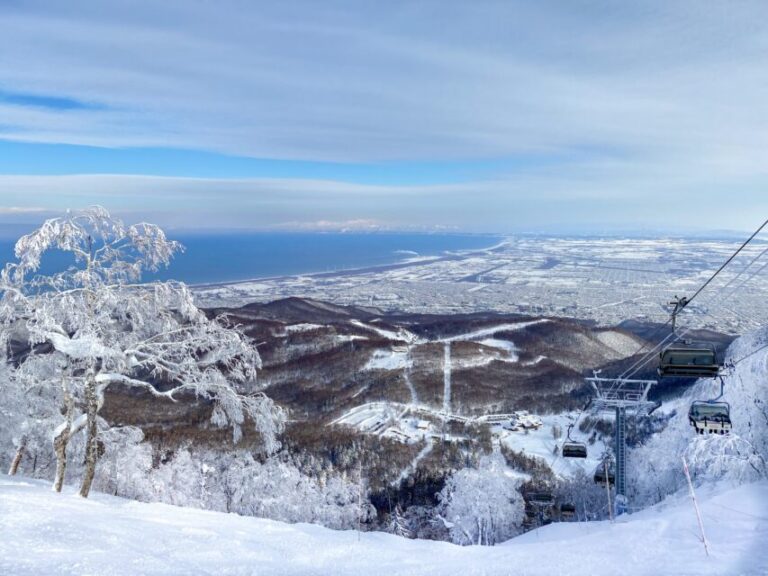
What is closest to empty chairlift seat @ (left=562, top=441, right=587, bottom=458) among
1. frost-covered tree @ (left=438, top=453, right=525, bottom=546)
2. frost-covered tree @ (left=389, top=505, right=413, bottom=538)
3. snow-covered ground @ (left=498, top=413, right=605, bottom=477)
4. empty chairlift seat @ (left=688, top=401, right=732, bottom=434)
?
empty chairlift seat @ (left=688, top=401, right=732, bottom=434)

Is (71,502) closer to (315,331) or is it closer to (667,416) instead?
(667,416)

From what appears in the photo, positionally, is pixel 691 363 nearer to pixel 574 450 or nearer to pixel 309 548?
pixel 574 450

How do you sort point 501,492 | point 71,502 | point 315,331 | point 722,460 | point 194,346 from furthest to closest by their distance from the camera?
point 315,331 → point 501,492 → point 722,460 → point 194,346 → point 71,502

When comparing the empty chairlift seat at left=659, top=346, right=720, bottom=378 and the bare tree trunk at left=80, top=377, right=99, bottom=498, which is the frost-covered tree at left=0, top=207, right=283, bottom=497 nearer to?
the bare tree trunk at left=80, top=377, right=99, bottom=498

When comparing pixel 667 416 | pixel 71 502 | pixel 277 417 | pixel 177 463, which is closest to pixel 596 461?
pixel 667 416

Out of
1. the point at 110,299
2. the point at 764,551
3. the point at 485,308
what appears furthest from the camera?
the point at 485,308

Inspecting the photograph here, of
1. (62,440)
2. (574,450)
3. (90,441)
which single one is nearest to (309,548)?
(90,441)
